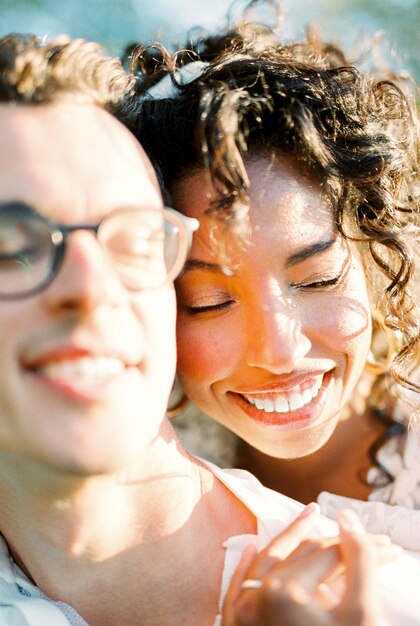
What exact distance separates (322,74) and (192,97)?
401 millimetres

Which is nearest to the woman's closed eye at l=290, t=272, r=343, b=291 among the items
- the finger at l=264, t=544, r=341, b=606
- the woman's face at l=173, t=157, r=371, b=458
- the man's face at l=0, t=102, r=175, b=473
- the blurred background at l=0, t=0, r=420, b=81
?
the woman's face at l=173, t=157, r=371, b=458

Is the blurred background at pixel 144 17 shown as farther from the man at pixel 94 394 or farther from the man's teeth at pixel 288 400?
the man at pixel 94 394

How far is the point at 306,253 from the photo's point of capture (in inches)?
79.9

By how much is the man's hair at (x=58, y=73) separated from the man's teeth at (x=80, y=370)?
1.84ft

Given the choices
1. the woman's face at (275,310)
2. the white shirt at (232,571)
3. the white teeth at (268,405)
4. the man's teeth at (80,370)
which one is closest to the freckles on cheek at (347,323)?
the woman's face at (275,310)

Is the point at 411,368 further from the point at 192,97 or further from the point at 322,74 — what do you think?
the point at 192,97

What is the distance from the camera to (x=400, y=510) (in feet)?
8.71

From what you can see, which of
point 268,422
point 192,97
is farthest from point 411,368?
point 192,97

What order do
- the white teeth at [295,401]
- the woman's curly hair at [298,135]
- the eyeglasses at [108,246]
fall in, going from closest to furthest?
the eyeglasses at [108,246], the woman's curly hair at [298,135], the white teeth at [295,401]

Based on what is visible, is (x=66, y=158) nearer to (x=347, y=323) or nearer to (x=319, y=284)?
(x=319, y=284)

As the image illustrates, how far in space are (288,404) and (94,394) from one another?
94cm

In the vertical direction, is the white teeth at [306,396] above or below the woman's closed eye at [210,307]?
below

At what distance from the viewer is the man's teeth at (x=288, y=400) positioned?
227cm

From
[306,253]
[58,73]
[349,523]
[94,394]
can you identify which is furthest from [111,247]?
[349,523]
